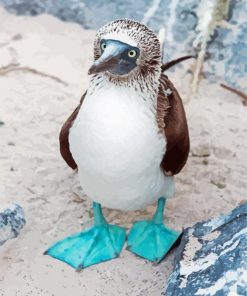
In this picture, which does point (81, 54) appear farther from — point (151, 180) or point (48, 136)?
point (151, 180)

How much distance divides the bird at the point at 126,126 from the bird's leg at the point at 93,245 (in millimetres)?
36

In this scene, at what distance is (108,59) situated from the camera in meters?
2.36

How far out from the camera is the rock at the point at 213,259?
2250mm

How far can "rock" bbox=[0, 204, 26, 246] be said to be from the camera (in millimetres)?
2684

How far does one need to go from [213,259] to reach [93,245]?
0.65 metres

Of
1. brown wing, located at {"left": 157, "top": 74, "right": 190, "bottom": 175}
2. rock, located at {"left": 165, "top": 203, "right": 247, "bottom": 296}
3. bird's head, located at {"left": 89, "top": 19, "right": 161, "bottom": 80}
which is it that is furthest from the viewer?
brown wing, located at {"left": 157, "top": 74, "right": 190, "bottom": 175}

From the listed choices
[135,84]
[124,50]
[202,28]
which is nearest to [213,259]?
[135,84]

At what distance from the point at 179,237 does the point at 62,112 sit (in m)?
1.15

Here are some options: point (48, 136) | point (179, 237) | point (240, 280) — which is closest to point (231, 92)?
point (48, 136)

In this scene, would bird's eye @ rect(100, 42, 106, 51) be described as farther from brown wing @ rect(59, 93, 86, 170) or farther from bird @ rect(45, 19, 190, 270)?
brown wing @ rect(59, 93, 86, 170)

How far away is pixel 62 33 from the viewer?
4.24m

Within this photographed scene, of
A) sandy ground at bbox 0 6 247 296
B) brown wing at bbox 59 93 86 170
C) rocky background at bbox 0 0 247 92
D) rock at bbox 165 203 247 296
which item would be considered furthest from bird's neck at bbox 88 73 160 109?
rocky background at bbox 0 0 247 92

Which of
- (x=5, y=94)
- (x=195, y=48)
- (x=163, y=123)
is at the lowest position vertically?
(x=5, y=94)

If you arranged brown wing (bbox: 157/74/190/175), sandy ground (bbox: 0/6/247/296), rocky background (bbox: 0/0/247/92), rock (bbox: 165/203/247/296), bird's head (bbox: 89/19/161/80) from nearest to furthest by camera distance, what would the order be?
1. rock (bbox: 165/203/247/296)
2. bird's head (bbox: 89/19/161/80)
3. brown wing (bbox: 157/74/190/175)
4. sandy ground (bbox: 0/6/247/296)
5. rocky background (bbox: 0/0/247/92)
